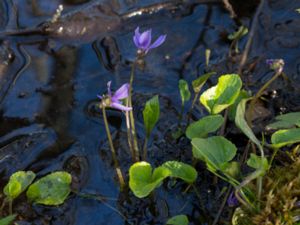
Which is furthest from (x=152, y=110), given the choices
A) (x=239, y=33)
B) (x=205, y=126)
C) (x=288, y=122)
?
(x=239, y=33)

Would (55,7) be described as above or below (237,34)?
above

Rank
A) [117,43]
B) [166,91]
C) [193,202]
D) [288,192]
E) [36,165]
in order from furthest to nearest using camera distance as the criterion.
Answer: [117,43] → [166,91] → [36,165] → [193,202] → [288,192]

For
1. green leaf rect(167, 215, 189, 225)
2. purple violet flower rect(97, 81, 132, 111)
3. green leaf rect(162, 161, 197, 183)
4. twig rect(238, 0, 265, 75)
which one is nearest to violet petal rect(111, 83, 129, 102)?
purple violet flower rect(97, 81, 132, 111)

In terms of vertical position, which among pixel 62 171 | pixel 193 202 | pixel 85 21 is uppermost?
pixel 85 21

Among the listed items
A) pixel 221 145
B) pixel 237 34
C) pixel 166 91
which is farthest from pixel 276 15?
pixel 221 145

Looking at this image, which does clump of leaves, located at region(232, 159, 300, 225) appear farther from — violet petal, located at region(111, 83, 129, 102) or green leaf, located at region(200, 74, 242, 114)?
violet petal, located at region(111, 83, 129, 102)

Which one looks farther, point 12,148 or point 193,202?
point 12,148

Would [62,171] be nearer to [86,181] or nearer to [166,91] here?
[86,181]

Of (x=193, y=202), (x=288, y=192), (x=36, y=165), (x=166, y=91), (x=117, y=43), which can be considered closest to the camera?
(x=288, y=192)
